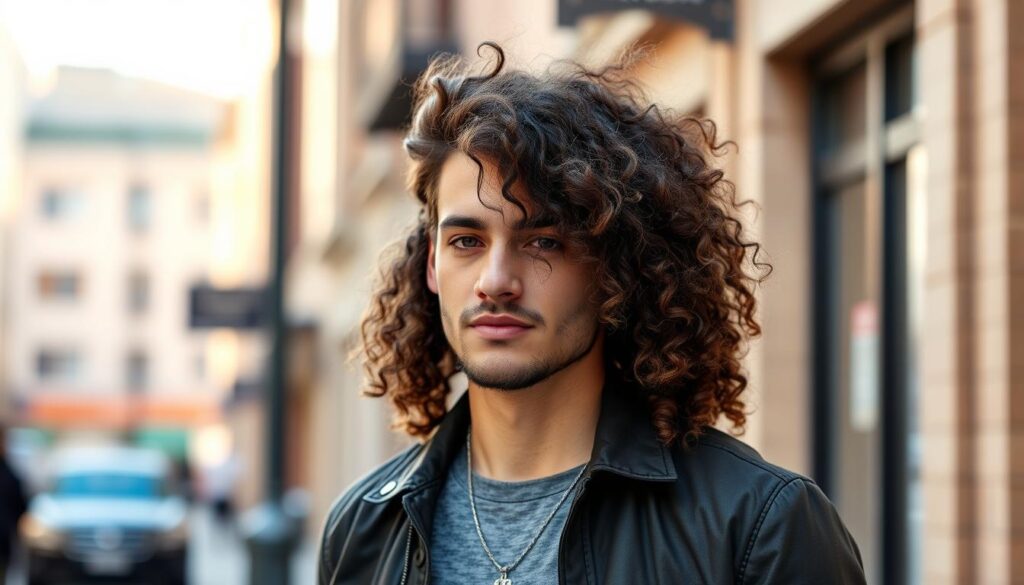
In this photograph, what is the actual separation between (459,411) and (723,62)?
560 centimetres

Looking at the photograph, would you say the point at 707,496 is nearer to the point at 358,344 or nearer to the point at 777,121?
the point at 358,344

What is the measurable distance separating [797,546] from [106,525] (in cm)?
1729

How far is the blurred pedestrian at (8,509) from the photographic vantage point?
36.6ft

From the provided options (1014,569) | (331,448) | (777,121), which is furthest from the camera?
(331,448)

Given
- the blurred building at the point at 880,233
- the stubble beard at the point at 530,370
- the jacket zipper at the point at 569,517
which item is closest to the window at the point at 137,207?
the blurred building at the point at 880,233

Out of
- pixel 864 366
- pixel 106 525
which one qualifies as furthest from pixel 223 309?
pixel 864 366

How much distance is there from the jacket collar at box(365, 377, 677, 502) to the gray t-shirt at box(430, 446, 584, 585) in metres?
0.07

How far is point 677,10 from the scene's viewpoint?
307 inches

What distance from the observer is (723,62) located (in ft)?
28.1

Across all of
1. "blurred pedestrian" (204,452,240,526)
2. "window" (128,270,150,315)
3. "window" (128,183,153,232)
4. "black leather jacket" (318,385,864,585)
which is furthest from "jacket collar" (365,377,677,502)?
"window" (128,183,153,232)

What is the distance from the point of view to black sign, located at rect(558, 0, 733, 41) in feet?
25.0

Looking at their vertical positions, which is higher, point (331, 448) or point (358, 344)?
point (358, 344)

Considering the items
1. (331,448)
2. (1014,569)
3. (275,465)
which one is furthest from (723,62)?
(331,448)

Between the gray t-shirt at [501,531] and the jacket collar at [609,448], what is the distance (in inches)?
2.7
